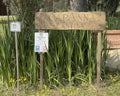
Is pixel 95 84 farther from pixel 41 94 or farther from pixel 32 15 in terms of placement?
pixel 32 15

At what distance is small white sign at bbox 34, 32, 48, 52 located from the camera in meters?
4.20

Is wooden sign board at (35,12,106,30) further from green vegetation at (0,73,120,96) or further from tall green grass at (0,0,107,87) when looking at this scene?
green vegetation at (0,73,120,96)

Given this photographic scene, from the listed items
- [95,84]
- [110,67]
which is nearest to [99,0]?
[110,67]

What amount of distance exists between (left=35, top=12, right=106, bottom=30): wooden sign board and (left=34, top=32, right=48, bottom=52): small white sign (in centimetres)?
12

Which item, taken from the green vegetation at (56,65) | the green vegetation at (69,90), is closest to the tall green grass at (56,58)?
the green vegetation at (56,65)

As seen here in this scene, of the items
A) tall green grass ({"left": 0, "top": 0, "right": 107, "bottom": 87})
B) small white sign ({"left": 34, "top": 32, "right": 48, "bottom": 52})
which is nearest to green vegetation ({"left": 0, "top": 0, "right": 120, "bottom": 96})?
tall green grass ({"left": 0, "top": 0, "right": 107, "bottom": 87})

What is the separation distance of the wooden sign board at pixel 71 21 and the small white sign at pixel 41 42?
12cm

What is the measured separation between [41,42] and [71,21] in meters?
0.52

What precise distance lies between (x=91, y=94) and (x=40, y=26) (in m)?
1.19

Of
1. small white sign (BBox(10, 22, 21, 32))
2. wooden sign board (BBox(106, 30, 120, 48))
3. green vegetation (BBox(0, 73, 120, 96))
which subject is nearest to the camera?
small white sign (BBox(10, 22, 21, 32))

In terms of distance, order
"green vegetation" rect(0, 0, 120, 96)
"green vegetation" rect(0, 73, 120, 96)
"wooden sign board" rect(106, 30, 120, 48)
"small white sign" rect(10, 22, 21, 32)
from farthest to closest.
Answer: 1. "wooden sign board" rect(106, 30, 120, 48)
2. "green vegetation" rect(0, 0, 120, 96)
3. "green vegetation" rect(0, 73, 120, 96)
4. "small white sign" rect(10, 22, 21, 32)

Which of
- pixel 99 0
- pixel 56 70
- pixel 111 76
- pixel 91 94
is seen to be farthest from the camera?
pixel 99 0

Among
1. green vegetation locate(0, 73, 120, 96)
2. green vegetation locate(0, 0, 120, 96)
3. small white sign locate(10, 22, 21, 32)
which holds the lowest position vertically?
green vegetation locate(0, 73, 120, 96)

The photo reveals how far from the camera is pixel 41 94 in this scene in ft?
13.6
